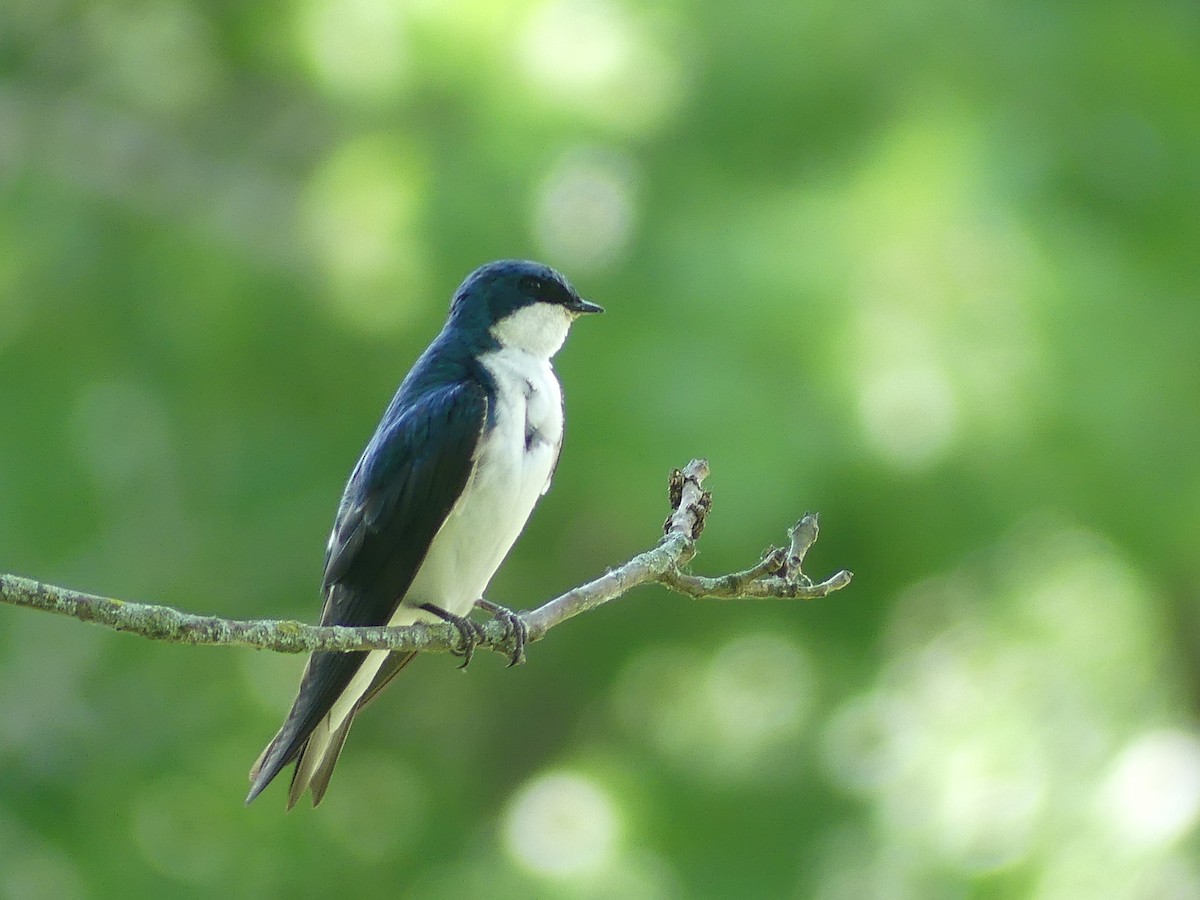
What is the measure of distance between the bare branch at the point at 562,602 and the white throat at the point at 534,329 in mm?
476

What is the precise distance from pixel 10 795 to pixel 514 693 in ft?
4.35

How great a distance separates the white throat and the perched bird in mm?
121

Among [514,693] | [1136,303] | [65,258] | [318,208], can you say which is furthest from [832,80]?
[65,258]

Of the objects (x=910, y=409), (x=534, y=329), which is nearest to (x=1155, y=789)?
(x=910, y=409)

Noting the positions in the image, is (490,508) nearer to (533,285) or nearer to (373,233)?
(533,285)

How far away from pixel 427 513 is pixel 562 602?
0.38 metres

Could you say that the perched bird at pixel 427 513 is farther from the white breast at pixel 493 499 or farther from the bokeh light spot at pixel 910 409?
the bokeh light spot at pixel 910 409

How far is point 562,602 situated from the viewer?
79.6 inches

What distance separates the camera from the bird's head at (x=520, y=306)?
2.62 metres

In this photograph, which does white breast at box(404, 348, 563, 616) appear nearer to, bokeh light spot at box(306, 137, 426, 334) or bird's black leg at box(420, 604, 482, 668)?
bird's black leg at box(420, 604, 482, 668)

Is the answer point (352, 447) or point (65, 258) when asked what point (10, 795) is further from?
point (65, 258)

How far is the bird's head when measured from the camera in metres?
2.62

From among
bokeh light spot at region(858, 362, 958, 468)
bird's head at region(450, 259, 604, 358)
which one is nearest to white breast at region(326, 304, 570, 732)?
bird's head at region(450, 259, 604, 358)

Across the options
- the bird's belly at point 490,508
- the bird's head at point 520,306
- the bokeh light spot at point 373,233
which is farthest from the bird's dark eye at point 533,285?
the bokeh light spot at point 373,233
